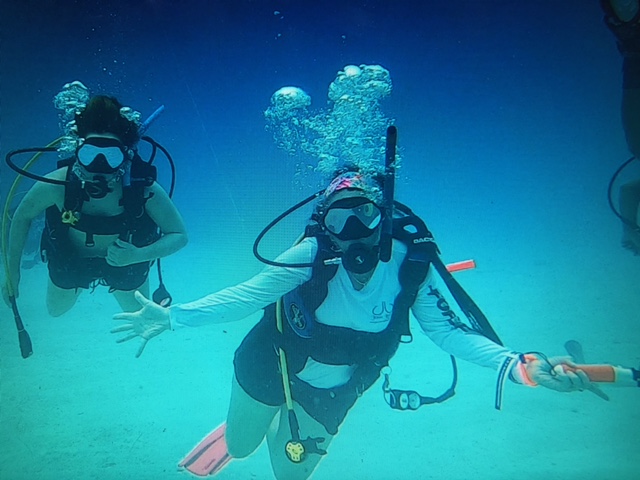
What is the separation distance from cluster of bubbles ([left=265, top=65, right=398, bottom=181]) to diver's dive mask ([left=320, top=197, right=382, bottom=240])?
1.97 m

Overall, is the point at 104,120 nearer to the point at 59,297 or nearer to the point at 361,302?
the point at 59,297

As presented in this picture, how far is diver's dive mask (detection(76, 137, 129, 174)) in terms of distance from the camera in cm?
264

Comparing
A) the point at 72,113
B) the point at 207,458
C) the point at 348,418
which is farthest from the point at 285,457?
the point at 72,113

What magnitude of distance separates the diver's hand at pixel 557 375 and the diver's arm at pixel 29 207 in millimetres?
2931

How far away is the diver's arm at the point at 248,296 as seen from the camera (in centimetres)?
207

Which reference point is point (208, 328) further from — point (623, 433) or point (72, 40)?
point (623, 433)

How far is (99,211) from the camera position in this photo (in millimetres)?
2912

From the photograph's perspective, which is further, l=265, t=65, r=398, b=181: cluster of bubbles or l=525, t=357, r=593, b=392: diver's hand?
l=265, t=65, r=398, b=181: cluster of bubbles

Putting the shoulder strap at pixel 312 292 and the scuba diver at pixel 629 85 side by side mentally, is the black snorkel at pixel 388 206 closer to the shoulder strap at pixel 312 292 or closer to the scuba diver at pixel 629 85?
the shoulder strap at pixel 312 292

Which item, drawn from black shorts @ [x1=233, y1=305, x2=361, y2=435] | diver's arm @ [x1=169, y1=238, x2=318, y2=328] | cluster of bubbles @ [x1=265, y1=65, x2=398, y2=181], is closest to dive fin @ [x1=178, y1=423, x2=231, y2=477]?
black shorts @ [x1=233, y1=305, x2=361, y2=435]

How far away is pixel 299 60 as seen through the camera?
480 centimetres

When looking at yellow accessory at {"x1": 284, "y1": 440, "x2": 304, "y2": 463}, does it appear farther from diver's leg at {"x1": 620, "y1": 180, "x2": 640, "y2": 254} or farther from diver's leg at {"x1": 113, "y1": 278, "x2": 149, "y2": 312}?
diver's leg at {"x1": 620, "y1": 180, "x2": 640, "y2": 254}

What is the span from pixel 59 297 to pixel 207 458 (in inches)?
64.7

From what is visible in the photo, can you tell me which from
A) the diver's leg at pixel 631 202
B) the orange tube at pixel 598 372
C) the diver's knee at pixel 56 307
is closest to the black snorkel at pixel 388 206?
the orange tube at pixel 598 372
